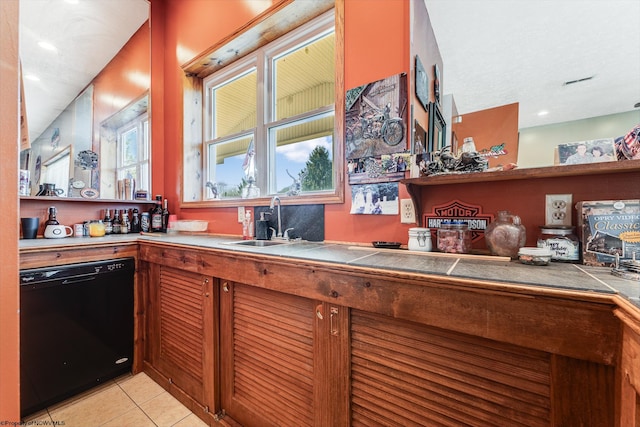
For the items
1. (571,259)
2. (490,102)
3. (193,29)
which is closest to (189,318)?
(571,259)

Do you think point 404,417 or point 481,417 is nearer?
point 481,417

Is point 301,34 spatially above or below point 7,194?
above

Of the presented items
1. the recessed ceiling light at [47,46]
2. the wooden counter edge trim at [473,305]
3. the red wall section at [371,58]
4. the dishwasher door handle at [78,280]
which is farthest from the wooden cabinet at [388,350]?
the recessed ceiling light at [47,46]

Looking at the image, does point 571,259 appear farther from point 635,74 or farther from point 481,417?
point 635,74

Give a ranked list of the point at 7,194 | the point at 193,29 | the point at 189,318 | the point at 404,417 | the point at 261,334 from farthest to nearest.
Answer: the point at 193,29
the point at 189,318
the point at 261,334
the point at 404,417
the point at 7,194

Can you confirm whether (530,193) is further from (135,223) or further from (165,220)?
(135,223)

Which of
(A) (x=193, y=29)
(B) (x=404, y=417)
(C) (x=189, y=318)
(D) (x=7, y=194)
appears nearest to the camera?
(D) (x=7, y=194)

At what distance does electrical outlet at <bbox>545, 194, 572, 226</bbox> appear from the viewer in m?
1.01

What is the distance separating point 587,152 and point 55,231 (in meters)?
3.30

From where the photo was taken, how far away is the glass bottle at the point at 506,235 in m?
1.02

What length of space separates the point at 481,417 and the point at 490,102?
4.44 ft

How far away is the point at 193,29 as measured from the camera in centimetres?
253

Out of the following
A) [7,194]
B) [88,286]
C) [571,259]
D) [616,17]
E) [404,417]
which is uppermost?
[616,17]

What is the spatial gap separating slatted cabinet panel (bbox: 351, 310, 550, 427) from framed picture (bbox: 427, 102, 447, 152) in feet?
3.33
